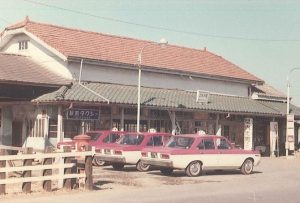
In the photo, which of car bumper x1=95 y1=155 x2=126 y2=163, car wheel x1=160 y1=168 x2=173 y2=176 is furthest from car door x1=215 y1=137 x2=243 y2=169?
car bumper x1=95 y1=155 x2=126 y2=163

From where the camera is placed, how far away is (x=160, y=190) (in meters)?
14.6

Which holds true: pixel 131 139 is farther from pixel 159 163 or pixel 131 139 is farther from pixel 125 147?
pixel 159 163

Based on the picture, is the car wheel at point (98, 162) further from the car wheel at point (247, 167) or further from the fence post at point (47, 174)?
the fence post at point (47, 174)

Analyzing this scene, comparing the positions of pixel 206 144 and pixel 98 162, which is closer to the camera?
pixel 206 144

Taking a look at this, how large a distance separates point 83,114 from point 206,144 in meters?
9.25

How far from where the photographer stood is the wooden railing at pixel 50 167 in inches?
508

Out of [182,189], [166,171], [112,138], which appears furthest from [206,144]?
[182,189]

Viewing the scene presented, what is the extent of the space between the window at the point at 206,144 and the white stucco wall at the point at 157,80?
11243 mm

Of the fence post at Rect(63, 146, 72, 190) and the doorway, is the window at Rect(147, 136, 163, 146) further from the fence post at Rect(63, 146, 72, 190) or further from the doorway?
the doorway

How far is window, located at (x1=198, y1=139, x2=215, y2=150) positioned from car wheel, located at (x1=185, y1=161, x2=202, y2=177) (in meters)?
0.62

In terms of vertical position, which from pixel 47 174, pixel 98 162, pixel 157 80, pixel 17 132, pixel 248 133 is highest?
pixel 157 80

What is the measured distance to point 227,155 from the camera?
20.1m

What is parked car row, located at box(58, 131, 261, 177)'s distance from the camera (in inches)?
741

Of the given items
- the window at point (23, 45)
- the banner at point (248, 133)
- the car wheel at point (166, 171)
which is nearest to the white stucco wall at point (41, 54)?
the window at point (23, 45)
